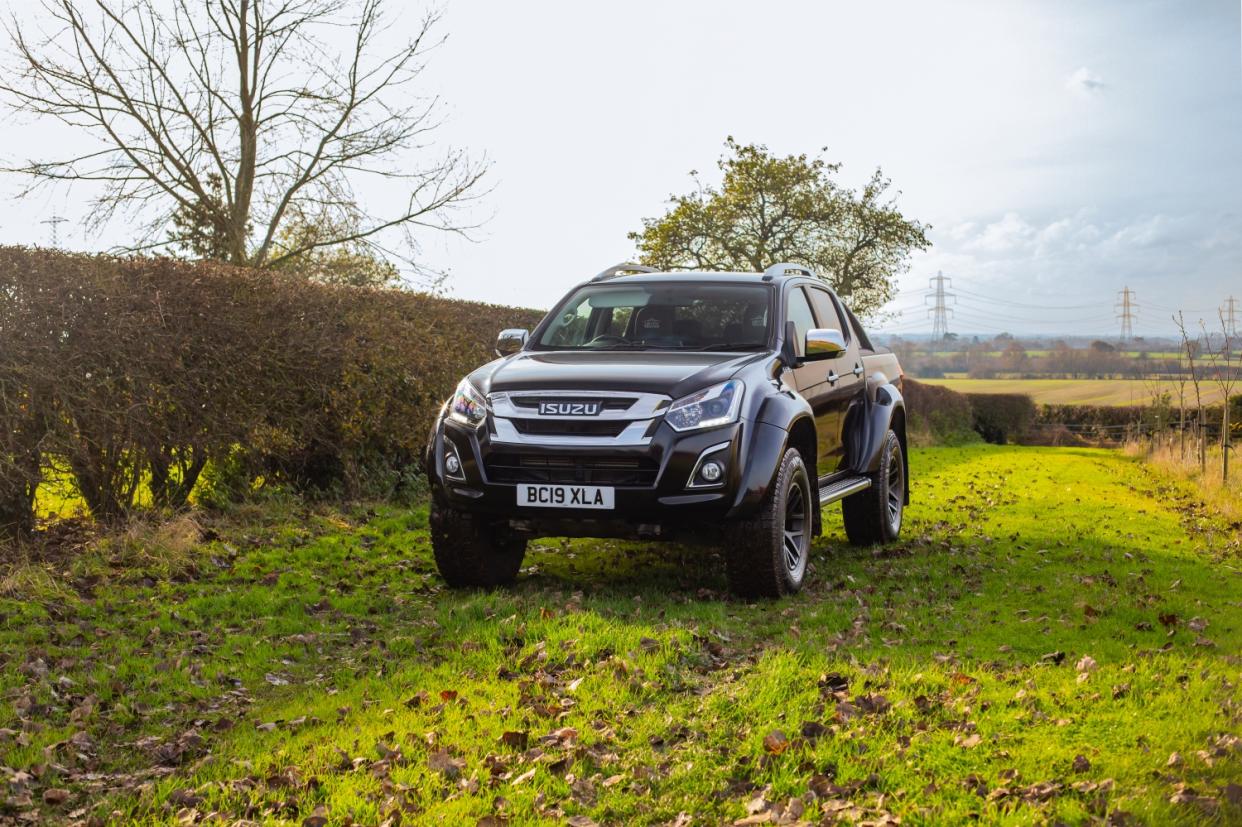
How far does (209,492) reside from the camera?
10734 millimetres

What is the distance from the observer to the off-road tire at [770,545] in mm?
7004

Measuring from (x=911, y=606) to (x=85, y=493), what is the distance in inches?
264

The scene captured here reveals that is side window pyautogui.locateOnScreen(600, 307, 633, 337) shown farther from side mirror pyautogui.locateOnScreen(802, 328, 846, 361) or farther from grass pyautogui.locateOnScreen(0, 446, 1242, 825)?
grass pyautogui.locateOnScreen(0, 446, 1242, 825)

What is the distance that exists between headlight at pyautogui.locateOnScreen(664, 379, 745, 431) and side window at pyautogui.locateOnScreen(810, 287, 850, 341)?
2.44m

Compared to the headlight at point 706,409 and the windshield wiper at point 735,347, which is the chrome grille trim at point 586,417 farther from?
the windshield wiper at point 735,347

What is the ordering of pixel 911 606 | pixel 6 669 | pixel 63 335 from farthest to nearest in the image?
pixel 63 335 → pixel 911 606 → pixel 6 669

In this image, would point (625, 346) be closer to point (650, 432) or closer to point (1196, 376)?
point (650, 432)

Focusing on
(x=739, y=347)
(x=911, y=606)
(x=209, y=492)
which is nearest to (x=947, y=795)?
(x=911, y=606)

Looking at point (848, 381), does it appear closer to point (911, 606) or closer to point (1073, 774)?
point (911, 606)

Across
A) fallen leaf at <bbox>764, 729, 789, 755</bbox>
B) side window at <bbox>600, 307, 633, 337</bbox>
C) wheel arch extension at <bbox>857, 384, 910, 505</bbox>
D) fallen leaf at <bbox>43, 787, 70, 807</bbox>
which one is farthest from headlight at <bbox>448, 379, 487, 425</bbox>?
wheel arch extension at <bbox>857, 384, 910, 505</bbox>

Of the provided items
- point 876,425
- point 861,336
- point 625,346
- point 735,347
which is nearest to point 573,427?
point 625,346

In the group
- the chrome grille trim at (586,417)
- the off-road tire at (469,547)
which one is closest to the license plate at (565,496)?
the chrome grille trim at (586,417)

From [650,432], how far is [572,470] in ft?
1.76

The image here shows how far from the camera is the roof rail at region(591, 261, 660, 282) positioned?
8.77 m
